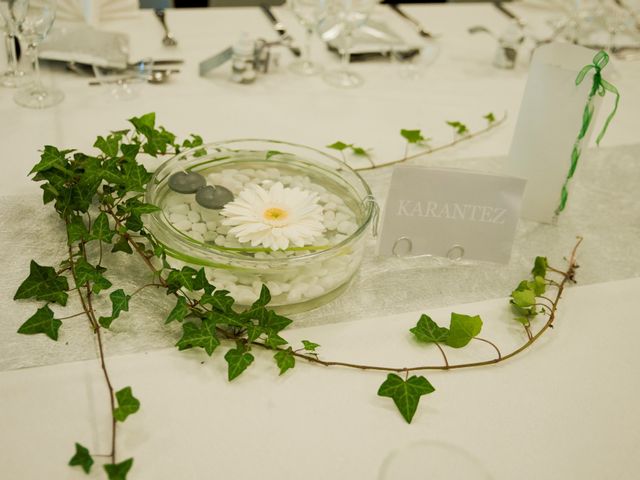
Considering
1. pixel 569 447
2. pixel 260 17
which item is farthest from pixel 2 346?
pixel 260 17

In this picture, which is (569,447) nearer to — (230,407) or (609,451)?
(609,451)

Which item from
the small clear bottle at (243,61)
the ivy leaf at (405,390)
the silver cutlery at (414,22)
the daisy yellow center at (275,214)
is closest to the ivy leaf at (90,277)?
the daisy yellow center at (275,214)

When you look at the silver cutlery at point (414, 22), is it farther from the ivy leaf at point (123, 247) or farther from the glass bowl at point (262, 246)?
the ivy leaf at point (123, 247)

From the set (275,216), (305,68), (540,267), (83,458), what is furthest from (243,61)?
(83,458)

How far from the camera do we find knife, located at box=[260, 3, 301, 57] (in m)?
1.63

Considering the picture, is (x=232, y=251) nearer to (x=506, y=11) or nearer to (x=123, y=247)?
(x=123, y=247)

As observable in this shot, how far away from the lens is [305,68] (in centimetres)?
157

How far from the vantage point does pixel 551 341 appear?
0.93 metres

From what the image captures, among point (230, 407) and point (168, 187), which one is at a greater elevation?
point (168, 187)

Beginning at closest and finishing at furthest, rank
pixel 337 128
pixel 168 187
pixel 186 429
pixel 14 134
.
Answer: pixel 186 429
pixel 168 187
pixel 14 134
pixel 337 128

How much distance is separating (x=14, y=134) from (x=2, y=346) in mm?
533

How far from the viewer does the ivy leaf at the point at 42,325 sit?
2.72ft

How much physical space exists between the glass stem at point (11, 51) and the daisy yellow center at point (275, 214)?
676mm

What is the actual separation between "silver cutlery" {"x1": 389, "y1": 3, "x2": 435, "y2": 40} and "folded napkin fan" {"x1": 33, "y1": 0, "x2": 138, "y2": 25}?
67 centimetres
